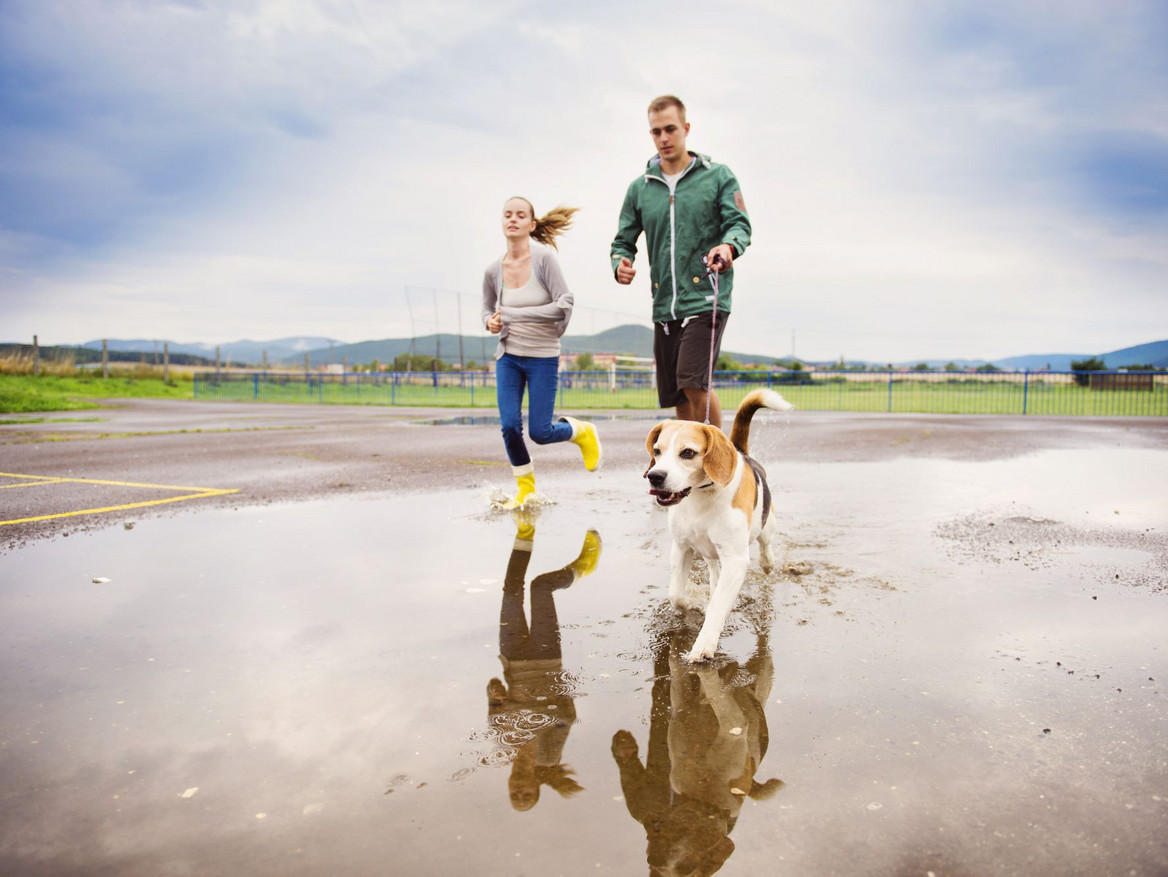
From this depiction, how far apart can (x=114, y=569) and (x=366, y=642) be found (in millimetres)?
1817

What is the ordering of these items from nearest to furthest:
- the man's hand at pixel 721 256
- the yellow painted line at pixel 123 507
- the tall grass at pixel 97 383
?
the man's hand at pixel 721 256
the yellow painted line at pixel 123 507
the tall grass at pixel 97 383

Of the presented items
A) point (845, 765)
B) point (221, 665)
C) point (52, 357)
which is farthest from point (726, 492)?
point (52, 357)

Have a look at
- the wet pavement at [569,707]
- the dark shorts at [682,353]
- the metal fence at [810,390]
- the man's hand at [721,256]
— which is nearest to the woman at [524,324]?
the dark shorts at [682,353]

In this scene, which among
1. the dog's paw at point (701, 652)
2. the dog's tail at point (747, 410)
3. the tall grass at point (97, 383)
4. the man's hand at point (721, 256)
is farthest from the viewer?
the tall grass at point (97, 383)

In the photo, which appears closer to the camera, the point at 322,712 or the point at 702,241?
the point at 322,712

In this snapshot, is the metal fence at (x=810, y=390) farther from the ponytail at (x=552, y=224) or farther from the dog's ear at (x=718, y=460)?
the dog's ear at (x=718, y=460)

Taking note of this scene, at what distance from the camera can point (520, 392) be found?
579 cm

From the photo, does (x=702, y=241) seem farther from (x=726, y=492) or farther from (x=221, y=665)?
(x=221, y=665)

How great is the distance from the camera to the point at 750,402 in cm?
392

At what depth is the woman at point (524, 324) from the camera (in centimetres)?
557

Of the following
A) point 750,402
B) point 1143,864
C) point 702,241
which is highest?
point 702,241

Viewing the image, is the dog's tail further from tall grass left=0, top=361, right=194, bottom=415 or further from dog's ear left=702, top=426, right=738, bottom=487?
tall grass left=0, top=361, right=194, bottom=415

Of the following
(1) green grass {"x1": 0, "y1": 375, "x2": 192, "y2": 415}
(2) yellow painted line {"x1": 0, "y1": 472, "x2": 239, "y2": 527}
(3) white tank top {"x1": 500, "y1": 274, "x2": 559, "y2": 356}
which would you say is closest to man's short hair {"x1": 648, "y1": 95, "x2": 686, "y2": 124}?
(3) white tank top {"x1": 500, "y1": 274, "x2": 559, "y2": 356}

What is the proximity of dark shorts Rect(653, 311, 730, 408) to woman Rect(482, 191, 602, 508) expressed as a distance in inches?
33.3
